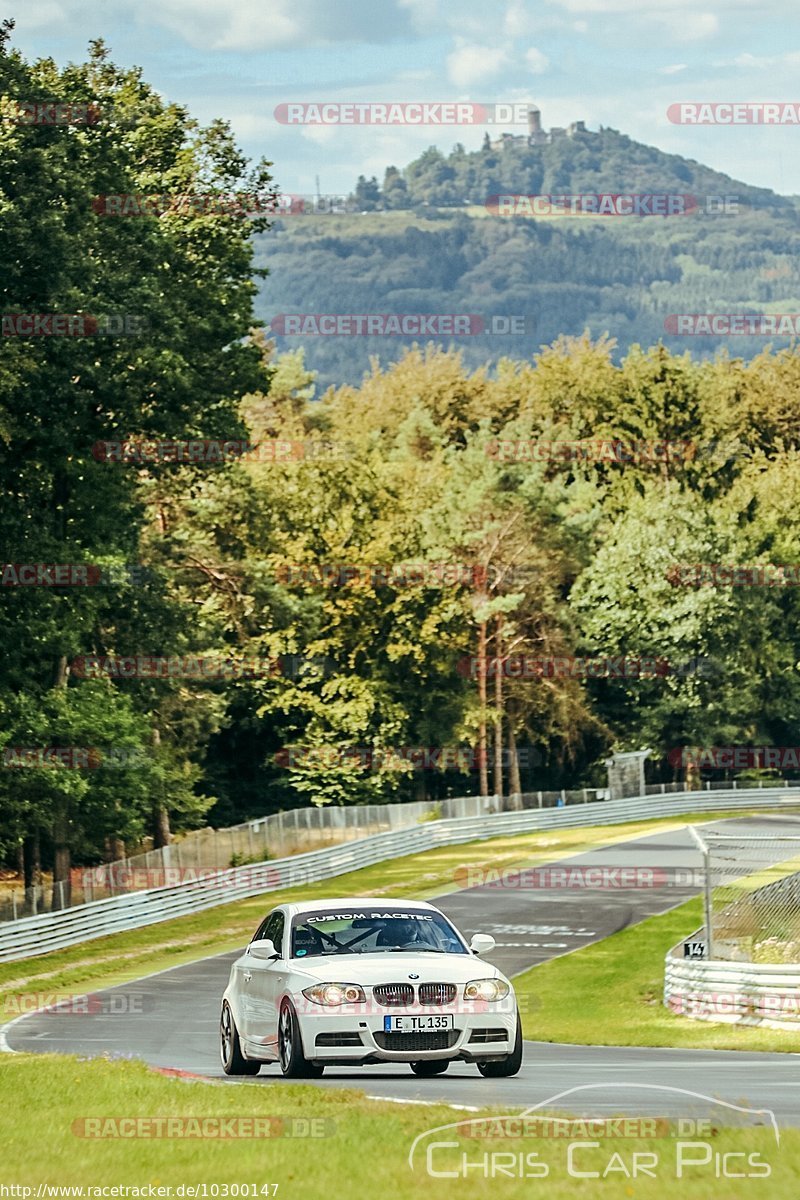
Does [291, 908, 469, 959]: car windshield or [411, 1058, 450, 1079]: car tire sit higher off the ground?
[291, 908, 469, 959]: car windshield

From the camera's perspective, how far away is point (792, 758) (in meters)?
99.2

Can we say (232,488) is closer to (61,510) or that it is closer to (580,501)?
(61,510)

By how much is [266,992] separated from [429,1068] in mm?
1576

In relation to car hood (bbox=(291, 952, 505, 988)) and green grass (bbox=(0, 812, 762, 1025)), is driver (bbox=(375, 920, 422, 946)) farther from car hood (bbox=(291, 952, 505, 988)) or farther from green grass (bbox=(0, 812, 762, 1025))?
green grass (bbox=(0, 812, 762, 1025))

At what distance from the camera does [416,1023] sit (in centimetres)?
1500

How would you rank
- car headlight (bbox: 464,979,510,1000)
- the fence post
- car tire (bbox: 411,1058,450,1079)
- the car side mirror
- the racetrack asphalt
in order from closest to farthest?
1. the racetrack asphalt
2. car headlight (bbox: 464,979,510,1000)
3. car tire (bbox: 411,1058,450,1079)
4. the car side mirror
5. the fence post

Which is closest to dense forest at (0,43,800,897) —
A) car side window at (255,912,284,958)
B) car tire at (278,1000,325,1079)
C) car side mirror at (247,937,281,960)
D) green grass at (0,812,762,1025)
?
green grass at (0,812,762,1025)

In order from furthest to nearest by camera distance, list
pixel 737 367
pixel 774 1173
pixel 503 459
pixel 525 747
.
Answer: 1. pixel 737 367
2. pixel 525 747
3. pixel 503 459
4. pixel 774 1173

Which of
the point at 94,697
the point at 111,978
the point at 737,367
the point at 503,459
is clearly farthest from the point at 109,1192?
the point at 737,367

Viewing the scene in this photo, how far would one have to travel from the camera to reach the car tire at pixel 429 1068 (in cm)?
1589

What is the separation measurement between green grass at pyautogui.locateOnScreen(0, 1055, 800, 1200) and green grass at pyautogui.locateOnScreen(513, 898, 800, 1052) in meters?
11.0

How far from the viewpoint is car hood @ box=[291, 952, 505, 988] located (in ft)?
49.5

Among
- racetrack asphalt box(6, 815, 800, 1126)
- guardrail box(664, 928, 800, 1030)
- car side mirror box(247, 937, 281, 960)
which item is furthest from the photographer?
guardrail box(664, 928, 800, 1030)

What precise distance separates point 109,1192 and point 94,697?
37066mm
